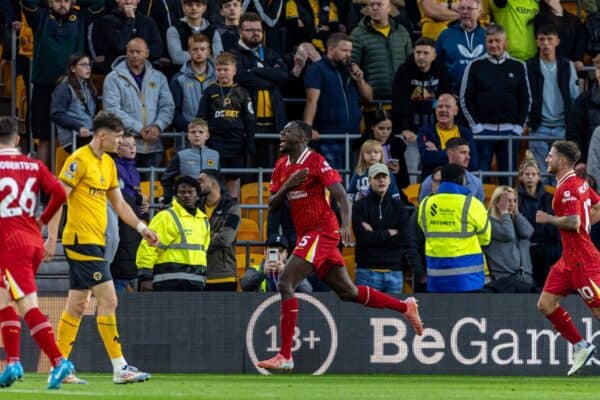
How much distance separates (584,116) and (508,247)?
2571mm

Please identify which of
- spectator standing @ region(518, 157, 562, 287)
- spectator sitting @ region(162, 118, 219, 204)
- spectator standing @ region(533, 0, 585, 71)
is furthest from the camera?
A: spectator standing @ region(533, 0, 585, 71)

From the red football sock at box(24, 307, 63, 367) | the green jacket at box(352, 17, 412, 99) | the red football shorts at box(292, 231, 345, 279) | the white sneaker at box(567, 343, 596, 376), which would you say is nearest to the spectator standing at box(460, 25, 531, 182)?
the green jacket at box(352, 17, 412, 99)

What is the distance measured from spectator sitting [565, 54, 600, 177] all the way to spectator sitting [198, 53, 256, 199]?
416cm

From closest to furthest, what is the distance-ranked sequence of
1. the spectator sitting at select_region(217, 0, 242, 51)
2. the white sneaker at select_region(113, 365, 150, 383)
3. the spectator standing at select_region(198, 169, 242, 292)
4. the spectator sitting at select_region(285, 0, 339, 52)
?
the white sneaker at select_region(113, 365, 150, 383)
the spectator standing at select_region(198, 169, 242, 292)
the spectator sitting at select_region(217, 0, 242, 51)
the spectator sitting at select_region(285, 0, 339, 52)

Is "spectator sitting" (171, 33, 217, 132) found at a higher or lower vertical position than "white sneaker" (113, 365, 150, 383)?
higher

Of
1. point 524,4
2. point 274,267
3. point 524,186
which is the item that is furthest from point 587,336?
point 524,4

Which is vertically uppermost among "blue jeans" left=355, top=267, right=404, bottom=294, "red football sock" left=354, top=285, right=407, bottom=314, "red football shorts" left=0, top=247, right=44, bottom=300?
"red football shorts" left=0, top=247, right=44, bottom=300

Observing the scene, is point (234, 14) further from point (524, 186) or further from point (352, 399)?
point (352, 399)

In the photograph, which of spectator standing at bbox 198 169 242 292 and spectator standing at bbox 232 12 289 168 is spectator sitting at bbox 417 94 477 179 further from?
spectator standing at bbox 198 169 242 292

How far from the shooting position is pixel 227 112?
739 inches

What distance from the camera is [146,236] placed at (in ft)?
42.7

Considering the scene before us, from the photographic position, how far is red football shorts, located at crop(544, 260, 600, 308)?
598 inches

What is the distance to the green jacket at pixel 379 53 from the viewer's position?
2017 cm

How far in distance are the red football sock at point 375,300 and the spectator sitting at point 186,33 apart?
556 cm
